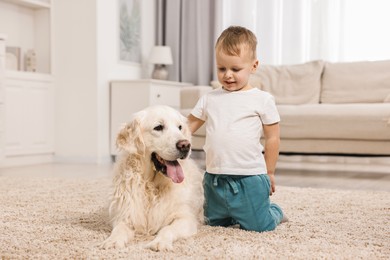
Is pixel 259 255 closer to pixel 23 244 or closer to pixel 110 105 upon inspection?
pixel 23 244

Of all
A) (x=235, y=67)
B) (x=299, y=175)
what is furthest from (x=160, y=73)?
(x=235, y=67)

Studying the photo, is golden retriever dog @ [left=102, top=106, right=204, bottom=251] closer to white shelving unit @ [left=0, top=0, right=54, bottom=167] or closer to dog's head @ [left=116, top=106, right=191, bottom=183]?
dog's head @ [left=116, top=106, right=191, bottom=183]

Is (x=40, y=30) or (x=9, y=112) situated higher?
(x=40, y=30)

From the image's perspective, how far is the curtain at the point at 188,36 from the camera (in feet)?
19.5

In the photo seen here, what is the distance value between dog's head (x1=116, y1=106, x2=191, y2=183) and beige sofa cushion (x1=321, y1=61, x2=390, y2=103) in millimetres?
3107

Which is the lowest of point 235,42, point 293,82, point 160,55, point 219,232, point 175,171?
point 219,232

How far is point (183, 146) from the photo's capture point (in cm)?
167

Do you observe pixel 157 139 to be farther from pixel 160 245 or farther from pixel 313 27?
pixel 313 27

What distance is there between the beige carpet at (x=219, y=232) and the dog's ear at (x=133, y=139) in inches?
11.4

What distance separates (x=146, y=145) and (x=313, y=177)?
245 centimetres

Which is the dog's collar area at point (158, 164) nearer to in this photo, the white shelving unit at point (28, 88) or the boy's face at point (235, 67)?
the boy's face at point (235, 67)

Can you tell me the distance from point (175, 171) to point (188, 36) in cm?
452

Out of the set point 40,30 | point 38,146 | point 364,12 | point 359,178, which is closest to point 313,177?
point 359,178

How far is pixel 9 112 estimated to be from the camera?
15.0 feet
